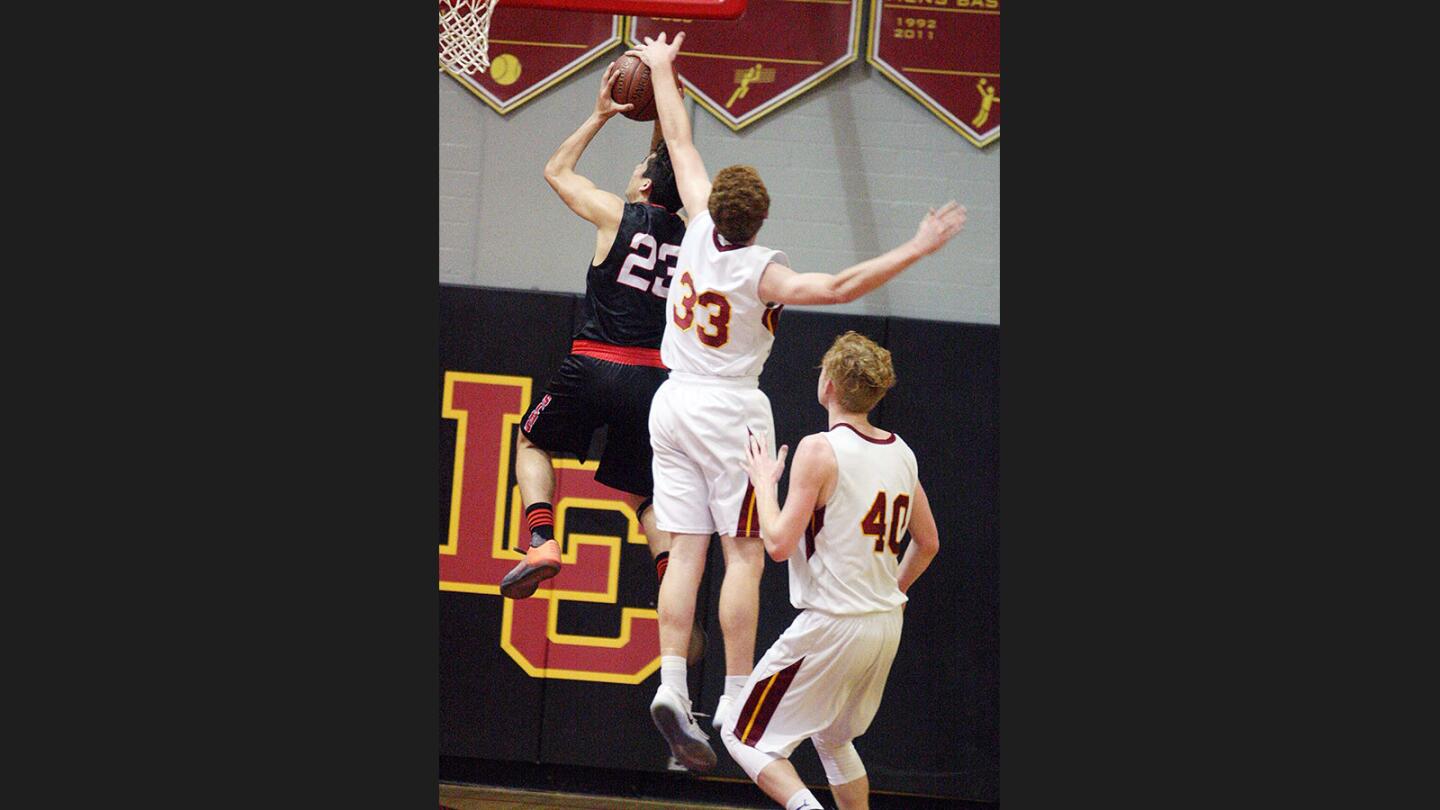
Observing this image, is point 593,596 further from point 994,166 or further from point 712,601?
point 994,166

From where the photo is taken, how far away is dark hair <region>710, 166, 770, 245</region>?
19.0 feet

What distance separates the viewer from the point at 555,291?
712 cm

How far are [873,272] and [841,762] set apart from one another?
6.58 ft

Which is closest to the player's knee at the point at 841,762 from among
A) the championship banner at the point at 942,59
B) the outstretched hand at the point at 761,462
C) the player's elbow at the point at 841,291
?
the outstretched hand at the point at 761,462

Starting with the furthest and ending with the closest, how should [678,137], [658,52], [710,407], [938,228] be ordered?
[658,52], [678,137], [710,407], [938,228]

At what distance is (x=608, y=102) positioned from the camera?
6340 millimetres

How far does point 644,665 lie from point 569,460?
1072 millimetres

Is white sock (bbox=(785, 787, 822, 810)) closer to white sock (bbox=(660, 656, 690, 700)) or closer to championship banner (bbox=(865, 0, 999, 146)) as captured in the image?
white sock (bbox=(660, 656, 690, 700))

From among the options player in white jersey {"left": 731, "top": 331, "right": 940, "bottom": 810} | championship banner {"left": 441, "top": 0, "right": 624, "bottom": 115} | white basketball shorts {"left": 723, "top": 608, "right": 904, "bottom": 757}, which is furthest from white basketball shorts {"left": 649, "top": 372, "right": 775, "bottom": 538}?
championship banner {"left": 441, "top": 0, "right": 624, "bottom": 115}

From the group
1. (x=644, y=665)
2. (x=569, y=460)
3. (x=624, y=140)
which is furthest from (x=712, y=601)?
(x=624, y=140)

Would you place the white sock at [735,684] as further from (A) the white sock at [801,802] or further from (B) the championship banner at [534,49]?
(B) the championship banner at [534,49]

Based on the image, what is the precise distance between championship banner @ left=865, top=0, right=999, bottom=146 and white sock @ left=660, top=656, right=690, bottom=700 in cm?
296

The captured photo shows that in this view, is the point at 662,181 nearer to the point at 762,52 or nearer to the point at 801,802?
the point at 762,52

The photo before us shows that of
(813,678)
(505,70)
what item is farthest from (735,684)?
(505,70)
